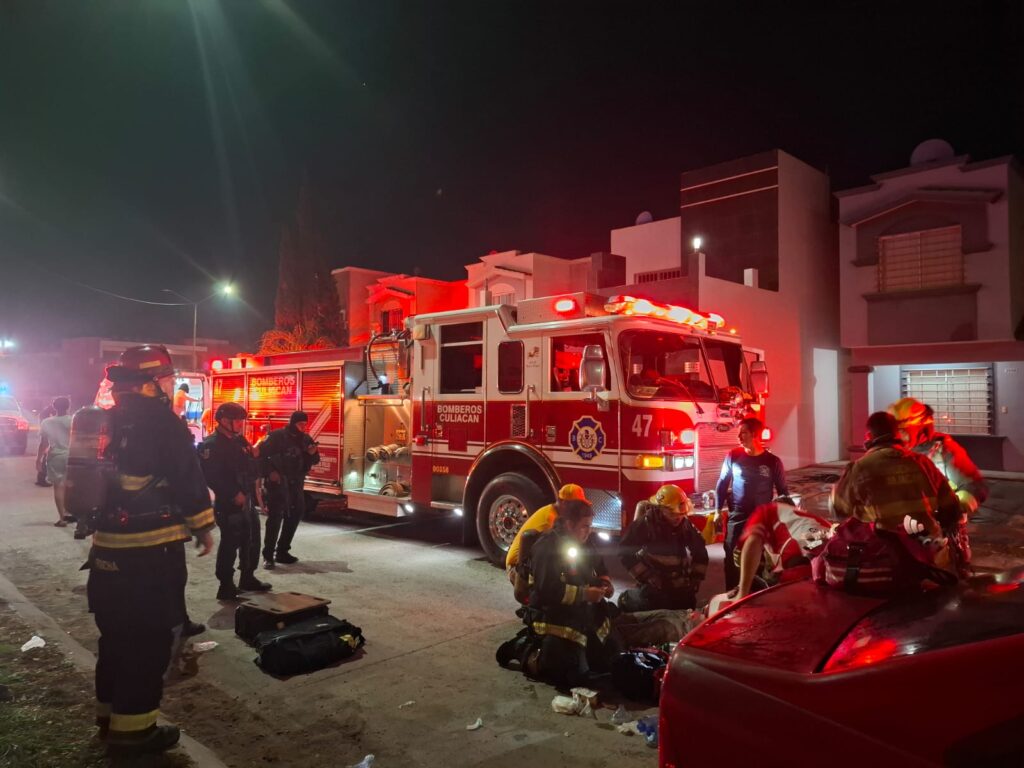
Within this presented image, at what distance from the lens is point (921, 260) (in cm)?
1583

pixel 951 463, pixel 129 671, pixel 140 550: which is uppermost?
pixel 951 463

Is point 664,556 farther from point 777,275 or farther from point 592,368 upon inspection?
point 777,275

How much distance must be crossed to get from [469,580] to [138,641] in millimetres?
3787

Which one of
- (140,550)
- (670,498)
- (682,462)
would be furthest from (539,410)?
(140,550)

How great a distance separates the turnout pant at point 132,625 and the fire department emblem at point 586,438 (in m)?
3.92

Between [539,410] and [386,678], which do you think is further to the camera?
[539,410]

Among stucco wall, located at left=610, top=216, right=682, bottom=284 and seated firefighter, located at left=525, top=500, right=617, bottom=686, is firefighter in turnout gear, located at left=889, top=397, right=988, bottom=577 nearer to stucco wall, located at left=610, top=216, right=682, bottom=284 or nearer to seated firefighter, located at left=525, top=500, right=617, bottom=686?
seated firefighter, located at left=525, top=500, right=617, bottom=686

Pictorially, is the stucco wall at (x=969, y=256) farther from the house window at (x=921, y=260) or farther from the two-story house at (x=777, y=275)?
the two-story house at (x=777, y=275)

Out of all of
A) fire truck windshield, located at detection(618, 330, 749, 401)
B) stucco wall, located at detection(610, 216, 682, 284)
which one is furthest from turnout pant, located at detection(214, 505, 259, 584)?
stucco wall, located at detection(610, 216, 682, 284)

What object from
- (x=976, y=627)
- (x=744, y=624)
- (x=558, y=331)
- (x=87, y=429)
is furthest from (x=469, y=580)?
(x=976, y=627)

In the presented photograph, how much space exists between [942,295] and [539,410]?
12.4m

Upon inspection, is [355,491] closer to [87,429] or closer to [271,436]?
[271,436]

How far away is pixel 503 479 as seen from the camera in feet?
23.8

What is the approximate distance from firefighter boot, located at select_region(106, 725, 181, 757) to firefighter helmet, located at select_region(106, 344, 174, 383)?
1.73 metres
